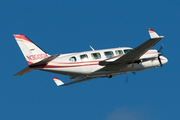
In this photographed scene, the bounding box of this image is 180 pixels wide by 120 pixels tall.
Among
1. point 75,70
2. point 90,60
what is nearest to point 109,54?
point 90,60

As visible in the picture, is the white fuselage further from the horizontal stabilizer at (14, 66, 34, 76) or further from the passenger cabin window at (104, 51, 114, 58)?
the horizontal stabilizer at (14, 66, 34, 76)

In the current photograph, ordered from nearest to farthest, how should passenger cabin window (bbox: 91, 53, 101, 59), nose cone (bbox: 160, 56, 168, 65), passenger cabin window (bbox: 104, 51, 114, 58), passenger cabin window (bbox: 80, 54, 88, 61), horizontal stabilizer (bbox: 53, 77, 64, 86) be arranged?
passenger cabin window (bbox: 80, 54, 88, 61) < passenger cabin window (bbox: 91, 53, 101, 59) < passenger cabin window (bbox: 104, 51, 114, 58) < nose cone (bbox: 160, 56, 168, 65) < horizontal stabilizer (bbox: 53, 77, 64, 86)

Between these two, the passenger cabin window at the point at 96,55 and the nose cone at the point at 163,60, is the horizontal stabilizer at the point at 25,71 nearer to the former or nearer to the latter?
the passenger cabin window at the point at 96,55

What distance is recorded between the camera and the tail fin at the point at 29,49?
30344mm

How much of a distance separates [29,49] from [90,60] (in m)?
6.11

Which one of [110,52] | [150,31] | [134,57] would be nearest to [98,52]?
[110,52]

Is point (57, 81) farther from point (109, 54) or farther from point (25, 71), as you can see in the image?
point (109, 54)

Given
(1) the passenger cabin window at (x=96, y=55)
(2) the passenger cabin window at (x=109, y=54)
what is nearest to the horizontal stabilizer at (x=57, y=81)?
(1) the passenger cabin window at (x=96, y=55)

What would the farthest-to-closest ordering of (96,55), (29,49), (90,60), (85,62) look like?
(96,55), (90,60), (85,62), (29,49)

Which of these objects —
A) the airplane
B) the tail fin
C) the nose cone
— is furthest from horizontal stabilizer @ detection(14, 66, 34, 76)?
the nose cone

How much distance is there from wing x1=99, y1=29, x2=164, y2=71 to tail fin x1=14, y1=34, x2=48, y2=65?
243 inches

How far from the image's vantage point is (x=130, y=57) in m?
31.5

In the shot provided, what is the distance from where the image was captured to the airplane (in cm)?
3044

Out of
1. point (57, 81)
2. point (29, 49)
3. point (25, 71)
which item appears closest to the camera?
point (29, 49)
